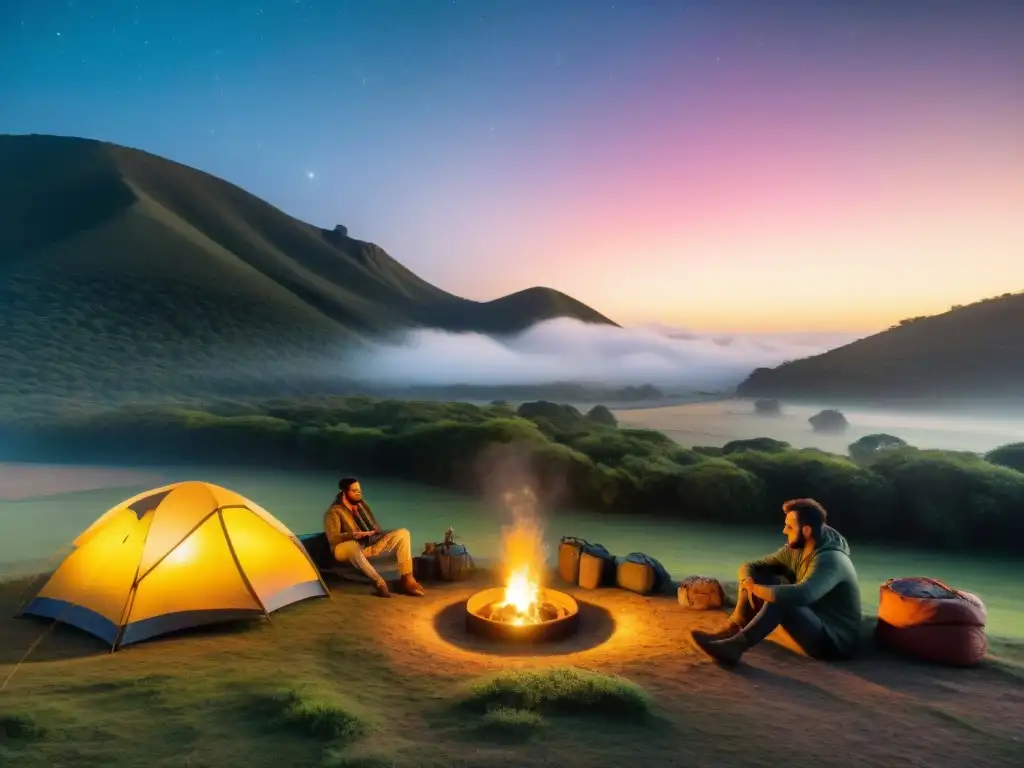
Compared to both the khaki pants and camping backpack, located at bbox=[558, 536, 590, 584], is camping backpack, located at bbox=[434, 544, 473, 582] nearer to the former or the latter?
the khaki pants

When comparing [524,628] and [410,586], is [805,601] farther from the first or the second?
[410,586]

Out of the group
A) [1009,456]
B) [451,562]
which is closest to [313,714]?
[451,562]

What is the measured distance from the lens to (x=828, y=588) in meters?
6.74

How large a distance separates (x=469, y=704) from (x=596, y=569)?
4329mm

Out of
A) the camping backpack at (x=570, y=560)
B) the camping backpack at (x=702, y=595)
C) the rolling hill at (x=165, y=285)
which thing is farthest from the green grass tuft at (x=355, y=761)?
the rolling hill at (x=165, y=285)

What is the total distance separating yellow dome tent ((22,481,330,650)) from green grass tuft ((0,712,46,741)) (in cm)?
195

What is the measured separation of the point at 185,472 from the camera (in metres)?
27.3

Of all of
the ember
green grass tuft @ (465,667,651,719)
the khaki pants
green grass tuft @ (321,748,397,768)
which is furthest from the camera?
the khaki pants

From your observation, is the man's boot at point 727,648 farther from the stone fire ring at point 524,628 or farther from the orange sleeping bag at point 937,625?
the orange sleeping bag at point 937,625

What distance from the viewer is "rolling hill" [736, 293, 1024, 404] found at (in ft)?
90.1

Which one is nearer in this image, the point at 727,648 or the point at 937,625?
the point at 727,648

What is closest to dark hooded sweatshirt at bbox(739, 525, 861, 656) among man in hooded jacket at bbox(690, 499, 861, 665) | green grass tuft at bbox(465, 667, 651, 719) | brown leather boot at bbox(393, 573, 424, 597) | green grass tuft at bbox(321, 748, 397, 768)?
man in hooded jacket at bbox(690, 499, 861, 665)

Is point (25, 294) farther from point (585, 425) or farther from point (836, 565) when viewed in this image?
point (836, 565)

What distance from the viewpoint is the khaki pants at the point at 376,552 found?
30.7 feet
